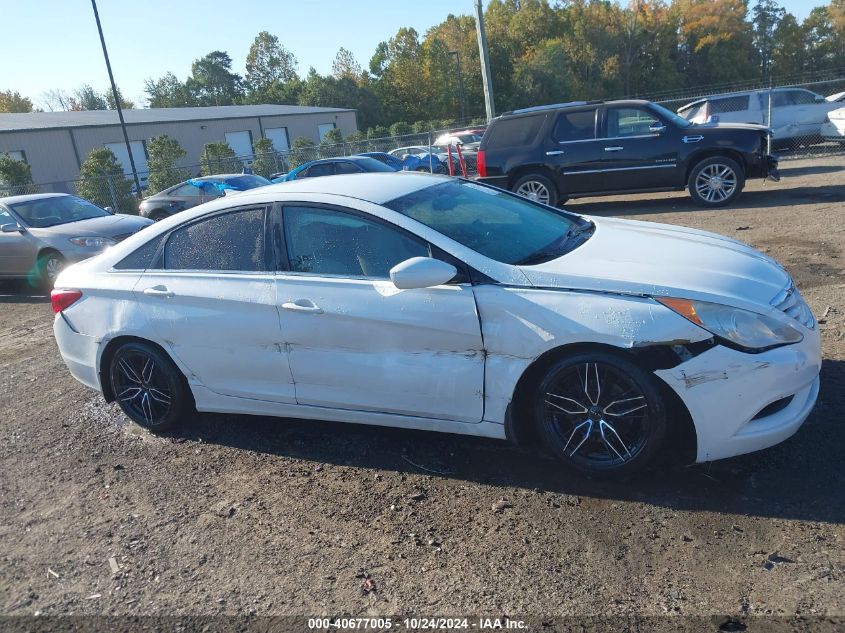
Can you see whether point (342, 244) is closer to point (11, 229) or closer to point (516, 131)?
point (11, 229)

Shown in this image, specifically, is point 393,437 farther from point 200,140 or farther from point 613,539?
point 200,140

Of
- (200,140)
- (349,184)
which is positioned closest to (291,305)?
(349,184)

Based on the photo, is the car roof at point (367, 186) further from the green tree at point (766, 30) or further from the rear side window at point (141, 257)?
the green tree at point (766, 30)

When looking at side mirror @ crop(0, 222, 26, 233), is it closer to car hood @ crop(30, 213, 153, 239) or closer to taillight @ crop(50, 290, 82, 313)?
car hood @ crop(30, 213, 153, 239)

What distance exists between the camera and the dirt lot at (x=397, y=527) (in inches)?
109

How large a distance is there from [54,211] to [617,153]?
9218 mm

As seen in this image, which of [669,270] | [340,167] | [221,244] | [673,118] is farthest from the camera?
[340,167]

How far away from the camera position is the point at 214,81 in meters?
101

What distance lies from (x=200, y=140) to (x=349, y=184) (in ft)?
147

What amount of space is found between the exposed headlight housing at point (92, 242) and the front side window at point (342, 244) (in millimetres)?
7200

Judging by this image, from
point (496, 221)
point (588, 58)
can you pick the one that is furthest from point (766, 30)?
point (496, 221)

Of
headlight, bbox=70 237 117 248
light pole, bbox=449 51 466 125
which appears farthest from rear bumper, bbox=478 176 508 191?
light pole, bbox=449 51 466 125

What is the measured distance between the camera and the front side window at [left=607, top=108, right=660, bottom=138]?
1134 centimetres

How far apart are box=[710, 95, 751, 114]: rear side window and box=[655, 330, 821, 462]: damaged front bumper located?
55.9 ft
